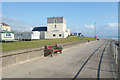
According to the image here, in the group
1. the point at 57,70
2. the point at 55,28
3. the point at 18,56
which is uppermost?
the point at 55,28

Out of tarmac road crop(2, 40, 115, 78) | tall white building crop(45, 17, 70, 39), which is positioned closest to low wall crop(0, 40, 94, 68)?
tarmac road crop(2, 40, 115, 78)

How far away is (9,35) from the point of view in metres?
23.2

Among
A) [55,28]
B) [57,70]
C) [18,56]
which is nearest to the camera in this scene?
[57,70]

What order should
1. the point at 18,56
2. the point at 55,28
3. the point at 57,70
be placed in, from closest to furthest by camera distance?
1. the point at 57,70
2. the point at 18,56
3. the point at 55,28

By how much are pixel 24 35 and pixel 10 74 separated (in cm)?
2862

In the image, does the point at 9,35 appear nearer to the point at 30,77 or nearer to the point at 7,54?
the point at 7,54

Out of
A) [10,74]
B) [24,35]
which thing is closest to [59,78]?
[10,74]

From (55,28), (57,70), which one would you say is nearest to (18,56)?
(57,70)

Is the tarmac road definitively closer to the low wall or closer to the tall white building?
the low wall

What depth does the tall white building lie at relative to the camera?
4659cm

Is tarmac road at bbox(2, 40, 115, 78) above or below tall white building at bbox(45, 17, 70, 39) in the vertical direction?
below

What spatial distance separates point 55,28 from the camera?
48656mm

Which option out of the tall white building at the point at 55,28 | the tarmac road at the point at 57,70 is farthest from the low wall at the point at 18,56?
the tall white building at the point at 55,28

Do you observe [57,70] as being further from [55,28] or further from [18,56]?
[55,28]
